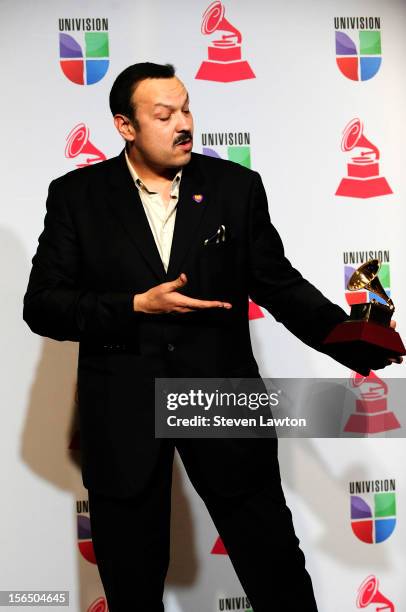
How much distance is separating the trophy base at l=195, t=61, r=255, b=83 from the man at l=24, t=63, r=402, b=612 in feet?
2.39

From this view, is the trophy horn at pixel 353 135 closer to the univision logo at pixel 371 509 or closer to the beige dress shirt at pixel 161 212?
the beige dress shirt at pixel 161 212

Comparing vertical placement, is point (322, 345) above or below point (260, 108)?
below

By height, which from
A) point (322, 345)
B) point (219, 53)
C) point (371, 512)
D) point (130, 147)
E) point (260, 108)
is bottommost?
point (371, 512)

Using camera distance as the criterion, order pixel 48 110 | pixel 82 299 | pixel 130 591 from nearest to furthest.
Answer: pixel 82 299
pixel 130 591
pixel 48 110

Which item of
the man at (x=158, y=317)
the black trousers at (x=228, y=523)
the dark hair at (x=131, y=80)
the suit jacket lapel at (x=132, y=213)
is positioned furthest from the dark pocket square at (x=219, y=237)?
the black trousers at (x=228, y=523)

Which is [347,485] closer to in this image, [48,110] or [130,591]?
[130,591]

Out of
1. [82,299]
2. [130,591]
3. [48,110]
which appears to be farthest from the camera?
[48,110]

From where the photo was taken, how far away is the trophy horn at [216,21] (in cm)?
290

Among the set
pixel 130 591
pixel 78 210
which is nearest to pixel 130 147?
pixel 78 210

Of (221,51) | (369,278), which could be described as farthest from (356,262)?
(369,278)

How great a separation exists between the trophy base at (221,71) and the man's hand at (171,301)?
1198 mm

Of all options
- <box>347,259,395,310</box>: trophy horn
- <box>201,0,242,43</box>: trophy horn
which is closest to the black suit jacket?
<box>347,259,395,310</box>: trophy horn

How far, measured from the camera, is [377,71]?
2984 mm

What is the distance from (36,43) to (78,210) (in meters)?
0.97
